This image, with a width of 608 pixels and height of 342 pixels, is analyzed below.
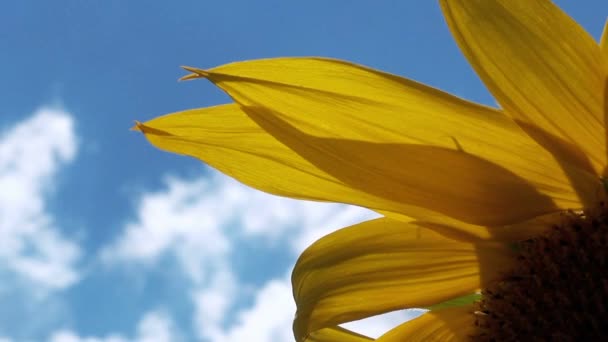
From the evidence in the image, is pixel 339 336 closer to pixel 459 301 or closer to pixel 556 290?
pixel 459 301

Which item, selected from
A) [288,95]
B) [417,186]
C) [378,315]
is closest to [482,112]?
[417,186]

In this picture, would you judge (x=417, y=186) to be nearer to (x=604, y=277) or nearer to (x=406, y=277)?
(x=406, y=277)

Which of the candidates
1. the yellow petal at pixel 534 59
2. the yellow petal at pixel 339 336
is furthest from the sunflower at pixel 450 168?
the yellow petal at pixel 339 336

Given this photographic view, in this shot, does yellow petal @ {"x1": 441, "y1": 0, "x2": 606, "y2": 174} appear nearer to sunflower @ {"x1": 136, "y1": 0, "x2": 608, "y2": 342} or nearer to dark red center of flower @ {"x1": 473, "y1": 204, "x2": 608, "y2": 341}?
sunflower @ {"x1": 136, "y1": 0, "x2": 608, "y2": 342}

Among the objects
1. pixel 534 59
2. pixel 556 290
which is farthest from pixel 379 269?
pixel 534 59

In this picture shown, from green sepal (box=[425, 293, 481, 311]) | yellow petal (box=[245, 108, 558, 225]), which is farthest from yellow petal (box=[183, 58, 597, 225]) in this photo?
green sepal (box=[425, 293, 481, 311])

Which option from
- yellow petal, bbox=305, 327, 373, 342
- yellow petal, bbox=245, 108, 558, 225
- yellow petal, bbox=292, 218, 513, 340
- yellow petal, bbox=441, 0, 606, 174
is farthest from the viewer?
yellow petal, bbox=305, 327, 373, 342

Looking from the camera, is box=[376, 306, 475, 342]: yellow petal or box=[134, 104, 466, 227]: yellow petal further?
box=[376, 306, 475, 342]: yellow petal
